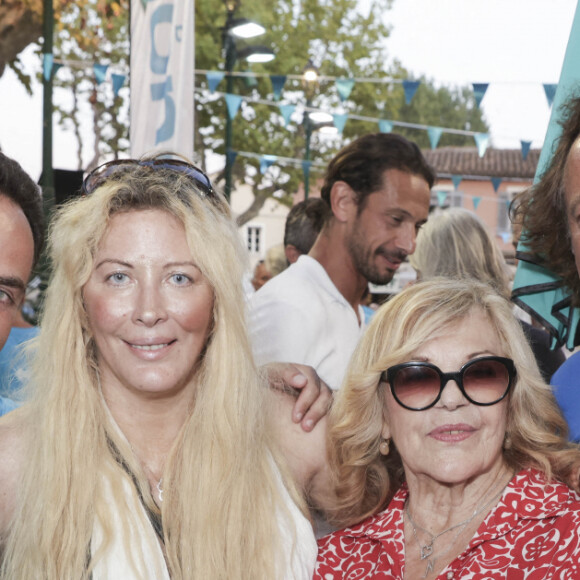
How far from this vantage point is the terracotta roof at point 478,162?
5125 cm

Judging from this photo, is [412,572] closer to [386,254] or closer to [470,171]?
[386,254]

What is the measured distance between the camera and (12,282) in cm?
243

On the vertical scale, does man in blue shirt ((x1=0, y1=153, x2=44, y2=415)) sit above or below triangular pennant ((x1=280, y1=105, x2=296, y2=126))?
below

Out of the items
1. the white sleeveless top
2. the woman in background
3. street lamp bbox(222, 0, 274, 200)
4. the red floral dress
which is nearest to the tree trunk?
street lamp bbox(222, 0, 274, 200)

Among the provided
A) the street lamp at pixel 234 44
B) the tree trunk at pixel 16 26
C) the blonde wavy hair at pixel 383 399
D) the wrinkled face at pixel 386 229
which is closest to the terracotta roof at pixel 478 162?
the street lamp at pixel 234 44

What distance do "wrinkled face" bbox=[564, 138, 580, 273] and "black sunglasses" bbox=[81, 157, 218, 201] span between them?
1172mm

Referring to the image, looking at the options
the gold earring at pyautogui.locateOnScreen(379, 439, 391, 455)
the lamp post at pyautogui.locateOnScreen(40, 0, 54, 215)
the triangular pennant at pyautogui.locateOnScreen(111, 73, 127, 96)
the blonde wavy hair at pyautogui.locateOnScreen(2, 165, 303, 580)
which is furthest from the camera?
the triangular pennant at pyautogui.locateOnScreen(111, 73, 127, 96)

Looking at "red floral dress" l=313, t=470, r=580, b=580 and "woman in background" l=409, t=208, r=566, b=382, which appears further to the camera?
"woman in background" l=409, t=208, r=566, b=382

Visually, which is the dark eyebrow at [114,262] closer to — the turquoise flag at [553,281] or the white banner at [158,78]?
the turquoise flag at [553,281]

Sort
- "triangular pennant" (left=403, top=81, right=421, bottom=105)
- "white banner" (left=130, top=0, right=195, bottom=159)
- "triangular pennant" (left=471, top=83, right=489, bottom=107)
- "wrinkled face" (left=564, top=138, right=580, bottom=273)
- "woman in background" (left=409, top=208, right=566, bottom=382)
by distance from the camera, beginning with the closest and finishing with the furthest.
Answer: "wrinkled face" (left=564, top=138, right=580, bottom=273) → "woman in background" (left=409, top=208, right=566, bottom=382) → "white banner" (left=130, top=0, right=195, bottom=159) → "triangular pennant" (left=471, top=83, right=489, bottom=107) → "triangular pennant" (left=403, top=81, right=421, bottom=105)

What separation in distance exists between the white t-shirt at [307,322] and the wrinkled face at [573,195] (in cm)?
143

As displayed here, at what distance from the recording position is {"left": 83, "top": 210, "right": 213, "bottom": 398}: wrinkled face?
7.76ft

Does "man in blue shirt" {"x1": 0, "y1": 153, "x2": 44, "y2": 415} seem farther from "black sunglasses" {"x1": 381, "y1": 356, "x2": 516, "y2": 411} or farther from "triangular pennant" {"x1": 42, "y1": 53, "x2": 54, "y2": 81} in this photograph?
"triangular pennant" {"x1": 42, "y1": 53, "x2": 54, "y2": 81}

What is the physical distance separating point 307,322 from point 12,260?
1.73m
